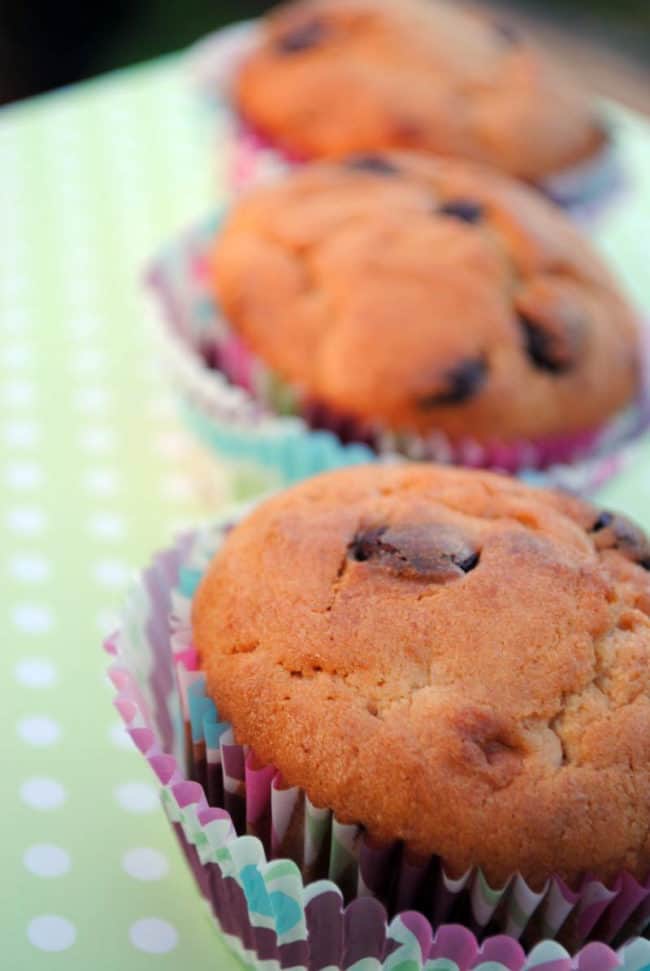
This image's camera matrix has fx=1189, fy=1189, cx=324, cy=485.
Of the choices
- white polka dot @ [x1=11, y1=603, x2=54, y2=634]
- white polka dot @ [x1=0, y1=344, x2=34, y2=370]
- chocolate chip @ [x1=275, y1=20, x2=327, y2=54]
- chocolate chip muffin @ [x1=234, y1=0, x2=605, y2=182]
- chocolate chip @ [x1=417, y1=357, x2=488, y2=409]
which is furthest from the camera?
chocolate chip @ [x1=275, y1=20, x2=327, y2=54]

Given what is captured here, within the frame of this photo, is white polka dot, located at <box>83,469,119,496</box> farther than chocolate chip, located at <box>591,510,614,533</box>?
Yes

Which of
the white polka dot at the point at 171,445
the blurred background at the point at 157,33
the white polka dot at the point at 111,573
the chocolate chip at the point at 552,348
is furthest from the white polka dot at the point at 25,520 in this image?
the blurred background at the point at 157,33

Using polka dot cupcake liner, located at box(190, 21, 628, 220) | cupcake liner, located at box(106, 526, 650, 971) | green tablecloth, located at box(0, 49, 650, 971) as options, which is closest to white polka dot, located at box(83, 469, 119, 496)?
green tablecloth, located at box(0, 49, 650, 971)

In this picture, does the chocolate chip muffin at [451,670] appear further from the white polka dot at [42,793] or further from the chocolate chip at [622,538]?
the white polka dot at [42,793]

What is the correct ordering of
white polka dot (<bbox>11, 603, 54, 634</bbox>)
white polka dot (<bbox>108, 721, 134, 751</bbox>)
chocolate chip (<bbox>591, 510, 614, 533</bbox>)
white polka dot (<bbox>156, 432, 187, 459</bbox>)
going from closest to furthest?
chocolate chip (<bbox>591, 510, 614, 533</bbox>) → white polka dot (<bbox>108, 721, 134, 751</bbox>) → white polka dot (<bbox>11, 603, 54, 634</bbox>) → white polka dot (<bbox>156, 432, 187, 459</bbox>)

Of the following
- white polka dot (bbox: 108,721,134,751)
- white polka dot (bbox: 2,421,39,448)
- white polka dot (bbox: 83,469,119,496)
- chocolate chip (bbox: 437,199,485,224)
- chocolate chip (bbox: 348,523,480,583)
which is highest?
chocolate chip (bbox: 348,523,480,583)

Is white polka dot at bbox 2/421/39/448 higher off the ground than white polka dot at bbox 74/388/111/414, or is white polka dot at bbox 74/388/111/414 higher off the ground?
white polka dot at bbox 74/388/111/414

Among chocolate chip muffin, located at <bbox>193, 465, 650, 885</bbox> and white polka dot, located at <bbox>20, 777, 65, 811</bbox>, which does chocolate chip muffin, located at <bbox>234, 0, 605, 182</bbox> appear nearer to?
chocolate chip muffin, located at <bbox>193, 465, 650, 885</bbox>
